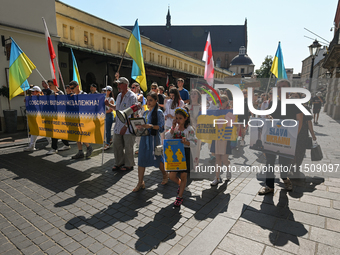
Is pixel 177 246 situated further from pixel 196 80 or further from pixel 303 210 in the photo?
pixel 196 80

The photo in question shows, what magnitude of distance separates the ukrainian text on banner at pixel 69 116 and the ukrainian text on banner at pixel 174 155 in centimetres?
216

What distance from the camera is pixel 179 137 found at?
3877 mm

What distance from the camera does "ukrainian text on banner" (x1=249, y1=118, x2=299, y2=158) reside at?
13.0 ft

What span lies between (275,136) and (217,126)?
105 cm

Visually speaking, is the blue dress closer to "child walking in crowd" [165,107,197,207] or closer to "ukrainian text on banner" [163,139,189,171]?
"child walking in crowd" [165,107,197,207]

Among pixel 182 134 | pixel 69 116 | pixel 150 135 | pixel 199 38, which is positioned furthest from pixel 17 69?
pixel 199 38

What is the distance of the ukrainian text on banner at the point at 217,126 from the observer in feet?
14.7

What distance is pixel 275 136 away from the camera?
4.09m

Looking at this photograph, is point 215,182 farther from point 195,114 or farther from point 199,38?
point 199,38

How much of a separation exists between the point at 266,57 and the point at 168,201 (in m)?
63.4

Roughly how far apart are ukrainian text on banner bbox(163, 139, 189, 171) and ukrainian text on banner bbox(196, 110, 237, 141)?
96cm

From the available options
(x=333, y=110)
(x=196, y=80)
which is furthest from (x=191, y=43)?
(x=196, y=80)

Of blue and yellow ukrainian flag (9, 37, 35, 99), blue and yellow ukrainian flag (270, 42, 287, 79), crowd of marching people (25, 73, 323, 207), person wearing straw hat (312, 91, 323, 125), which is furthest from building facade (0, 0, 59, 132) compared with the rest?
person wearing straw hat (312, 91, 323, 125)

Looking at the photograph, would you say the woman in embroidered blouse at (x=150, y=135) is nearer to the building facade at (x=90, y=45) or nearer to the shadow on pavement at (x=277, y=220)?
the shadow on pavement at (x=277, y=220)
